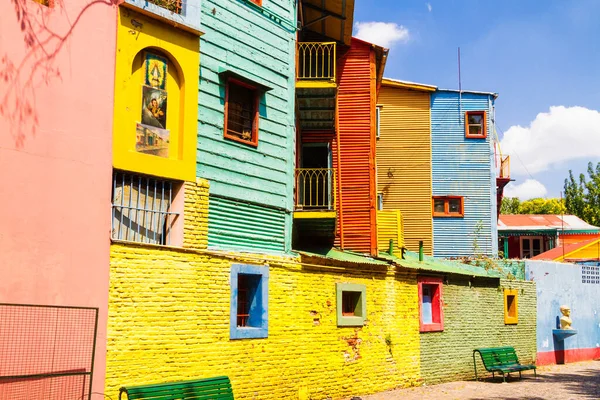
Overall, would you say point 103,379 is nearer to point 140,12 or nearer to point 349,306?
point 140,12

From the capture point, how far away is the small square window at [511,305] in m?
20.6

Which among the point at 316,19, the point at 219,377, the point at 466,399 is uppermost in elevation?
the point at 316,19

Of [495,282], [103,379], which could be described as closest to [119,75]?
[103,379]

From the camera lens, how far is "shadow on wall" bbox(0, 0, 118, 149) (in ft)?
27.9

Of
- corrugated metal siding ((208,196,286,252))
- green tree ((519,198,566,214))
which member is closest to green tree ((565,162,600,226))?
green tree ((519,198,566,214))

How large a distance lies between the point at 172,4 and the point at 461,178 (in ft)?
64.7

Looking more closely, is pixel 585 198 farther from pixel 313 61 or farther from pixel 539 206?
pixel 313 61

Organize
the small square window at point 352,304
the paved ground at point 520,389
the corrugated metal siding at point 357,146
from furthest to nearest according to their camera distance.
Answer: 1. the corrugated metal siding at point 357,146
2. the paved ground at point 520,389
3. the small square window at point 352,304

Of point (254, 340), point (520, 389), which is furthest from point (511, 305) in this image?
point (254, 340)

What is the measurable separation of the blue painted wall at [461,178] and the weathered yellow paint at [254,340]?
12.2 m

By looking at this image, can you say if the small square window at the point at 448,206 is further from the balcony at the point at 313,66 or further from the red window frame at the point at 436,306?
the balcony at the point at 313,66

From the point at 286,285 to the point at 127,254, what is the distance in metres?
3.91

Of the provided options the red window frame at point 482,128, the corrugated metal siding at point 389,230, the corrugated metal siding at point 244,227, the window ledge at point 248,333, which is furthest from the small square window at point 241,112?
the red window frame at point 482,128

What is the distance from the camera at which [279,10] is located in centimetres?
1390
